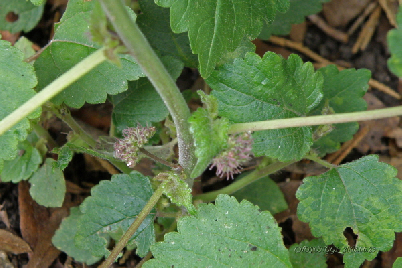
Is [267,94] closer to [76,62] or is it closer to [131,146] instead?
[131,146]

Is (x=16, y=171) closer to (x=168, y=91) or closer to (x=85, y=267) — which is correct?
(x=85, y=267)

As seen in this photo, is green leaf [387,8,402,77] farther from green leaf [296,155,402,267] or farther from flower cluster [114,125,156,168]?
flower cluster [114,125,156,168]

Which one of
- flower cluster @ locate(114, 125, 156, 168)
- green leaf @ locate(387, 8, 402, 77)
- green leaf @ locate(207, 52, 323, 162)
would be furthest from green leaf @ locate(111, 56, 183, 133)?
green leaf @ locate(387, 8, 402, 77)

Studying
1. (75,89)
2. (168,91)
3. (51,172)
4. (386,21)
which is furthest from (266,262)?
(386,21)

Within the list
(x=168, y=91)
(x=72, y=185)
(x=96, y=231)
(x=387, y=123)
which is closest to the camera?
(x=168, y=91)

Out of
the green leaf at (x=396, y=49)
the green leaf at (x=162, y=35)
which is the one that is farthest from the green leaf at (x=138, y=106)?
the green leaf at (x=396, y=49)
